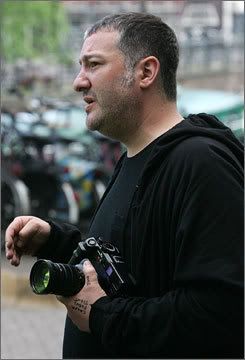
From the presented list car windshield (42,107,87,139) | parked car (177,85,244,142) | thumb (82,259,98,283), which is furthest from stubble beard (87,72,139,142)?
car windshield (42,107,87,139)

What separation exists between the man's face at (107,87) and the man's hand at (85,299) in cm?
35

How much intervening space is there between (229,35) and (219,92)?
3.11ft

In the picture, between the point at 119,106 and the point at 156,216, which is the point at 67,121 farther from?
the point at 156,216

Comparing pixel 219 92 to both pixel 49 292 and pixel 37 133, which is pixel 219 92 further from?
pixel 49 292

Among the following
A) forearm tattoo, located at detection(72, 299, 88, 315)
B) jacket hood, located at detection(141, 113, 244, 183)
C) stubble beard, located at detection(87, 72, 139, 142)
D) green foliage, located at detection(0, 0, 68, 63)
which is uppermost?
stubble beard, located at detection(87, 72, 139, 142)

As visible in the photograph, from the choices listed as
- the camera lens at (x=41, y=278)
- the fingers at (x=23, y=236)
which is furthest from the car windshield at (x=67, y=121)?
the camera lens at (x=41, y=278)

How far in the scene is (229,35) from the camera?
10.2m

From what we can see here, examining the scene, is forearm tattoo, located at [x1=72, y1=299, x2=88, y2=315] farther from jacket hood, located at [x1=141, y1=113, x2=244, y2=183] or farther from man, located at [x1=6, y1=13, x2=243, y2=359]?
jacket hood, located at [x1=141, y1=113, x2=244, y2=183]

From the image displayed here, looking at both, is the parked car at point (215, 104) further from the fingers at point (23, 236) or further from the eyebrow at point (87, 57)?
the eyebrow at point (87, 57)

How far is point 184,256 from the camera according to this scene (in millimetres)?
1635

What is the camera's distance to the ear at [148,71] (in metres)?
1.86

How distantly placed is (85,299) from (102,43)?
2.00ft

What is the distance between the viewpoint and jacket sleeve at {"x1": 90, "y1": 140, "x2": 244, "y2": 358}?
1.61 m

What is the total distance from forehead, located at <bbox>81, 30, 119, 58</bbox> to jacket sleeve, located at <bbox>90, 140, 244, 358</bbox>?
35cm
